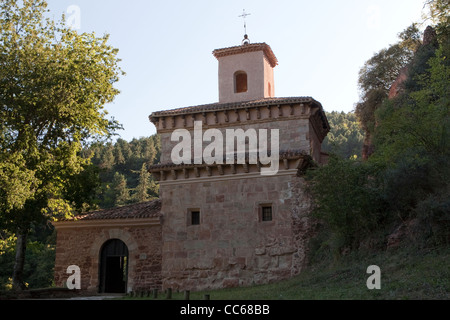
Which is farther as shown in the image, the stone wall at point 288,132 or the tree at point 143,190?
the tree at point 143,190

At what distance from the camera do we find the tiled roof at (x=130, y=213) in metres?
19.6

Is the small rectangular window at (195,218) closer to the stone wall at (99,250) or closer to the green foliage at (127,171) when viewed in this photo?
the stone wall at (99,250)

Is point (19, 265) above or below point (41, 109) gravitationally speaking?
below

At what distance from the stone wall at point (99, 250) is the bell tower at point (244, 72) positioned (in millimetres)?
7940

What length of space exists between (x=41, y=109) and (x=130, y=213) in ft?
19.6

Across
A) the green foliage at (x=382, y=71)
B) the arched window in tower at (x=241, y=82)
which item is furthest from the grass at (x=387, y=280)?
Result: the green foliage at (x=382, y=71)

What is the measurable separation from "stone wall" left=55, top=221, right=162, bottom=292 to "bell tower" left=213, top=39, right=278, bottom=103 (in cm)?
794

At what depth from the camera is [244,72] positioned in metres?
23.9

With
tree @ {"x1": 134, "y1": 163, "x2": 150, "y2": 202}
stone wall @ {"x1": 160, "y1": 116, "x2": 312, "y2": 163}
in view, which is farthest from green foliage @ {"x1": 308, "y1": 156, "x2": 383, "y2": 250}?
tree @ {"x1": 134, "y1": 163, "x2": 150, "y2": 202}

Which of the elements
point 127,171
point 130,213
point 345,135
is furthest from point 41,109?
point 127,171

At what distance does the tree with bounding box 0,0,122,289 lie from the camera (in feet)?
52.3

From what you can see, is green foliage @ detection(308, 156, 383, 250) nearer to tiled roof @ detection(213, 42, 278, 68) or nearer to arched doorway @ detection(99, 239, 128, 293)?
arched doorway @ detection(99, 239, 128, 293)

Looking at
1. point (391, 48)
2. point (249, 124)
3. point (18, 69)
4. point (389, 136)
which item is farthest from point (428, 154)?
point (391, 48)

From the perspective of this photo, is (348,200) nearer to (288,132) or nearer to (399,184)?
(399,184)
